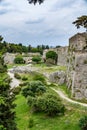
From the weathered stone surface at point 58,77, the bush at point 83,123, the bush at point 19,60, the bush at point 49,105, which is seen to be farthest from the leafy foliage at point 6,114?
the bush at point 19,60

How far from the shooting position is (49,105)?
1474 inches

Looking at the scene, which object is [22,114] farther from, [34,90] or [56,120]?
[34,90]

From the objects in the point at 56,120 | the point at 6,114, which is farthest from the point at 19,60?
the point at 6,114

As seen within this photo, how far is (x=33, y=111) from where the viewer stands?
3984 cm

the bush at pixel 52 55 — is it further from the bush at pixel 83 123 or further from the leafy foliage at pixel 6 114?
the leafy foliage at pixel 6 114

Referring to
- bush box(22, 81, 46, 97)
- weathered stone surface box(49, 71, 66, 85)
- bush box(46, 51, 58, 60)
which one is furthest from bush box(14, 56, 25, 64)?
bush box(22, 81, 46, 97)

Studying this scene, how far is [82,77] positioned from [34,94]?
577cm

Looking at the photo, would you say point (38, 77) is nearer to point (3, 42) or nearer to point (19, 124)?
point (19, 124)

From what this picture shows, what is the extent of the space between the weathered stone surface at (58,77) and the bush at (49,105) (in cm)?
1978

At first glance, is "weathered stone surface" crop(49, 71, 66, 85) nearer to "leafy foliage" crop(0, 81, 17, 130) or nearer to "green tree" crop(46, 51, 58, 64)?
"green tree" crop(46, 51, 58, 64)

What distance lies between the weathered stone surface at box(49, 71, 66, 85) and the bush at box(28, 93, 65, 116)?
779 inches

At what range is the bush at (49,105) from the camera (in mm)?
37341

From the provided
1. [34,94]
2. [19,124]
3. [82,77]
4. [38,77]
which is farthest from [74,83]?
[38,77]

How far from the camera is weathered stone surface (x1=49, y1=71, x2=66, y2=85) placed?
59.5m
